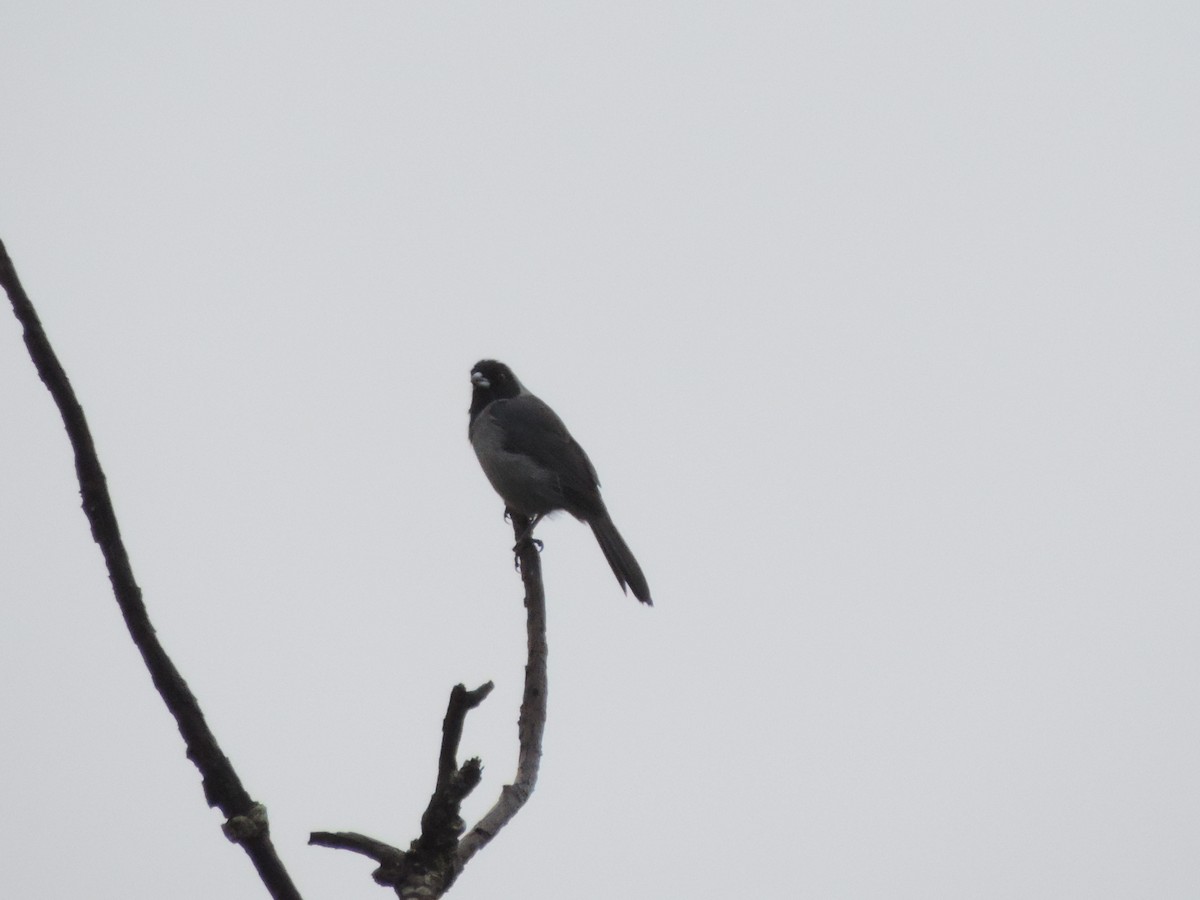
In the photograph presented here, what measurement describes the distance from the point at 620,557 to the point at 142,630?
230 inches

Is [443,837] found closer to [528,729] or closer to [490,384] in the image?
[528,729]

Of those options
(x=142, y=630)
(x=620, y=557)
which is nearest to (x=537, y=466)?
(x=620, y=557)

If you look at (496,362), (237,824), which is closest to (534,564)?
(237,824)

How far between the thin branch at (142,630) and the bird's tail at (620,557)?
5355 mm

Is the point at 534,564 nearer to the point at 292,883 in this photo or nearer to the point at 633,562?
the point at 292,883

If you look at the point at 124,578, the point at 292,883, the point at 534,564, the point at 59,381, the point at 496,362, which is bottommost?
the point at 292,883

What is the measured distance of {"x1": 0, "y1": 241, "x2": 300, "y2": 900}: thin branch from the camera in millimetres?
1631

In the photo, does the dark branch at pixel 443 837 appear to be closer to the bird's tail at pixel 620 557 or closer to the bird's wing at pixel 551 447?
the bird's tail at pixel 620 557

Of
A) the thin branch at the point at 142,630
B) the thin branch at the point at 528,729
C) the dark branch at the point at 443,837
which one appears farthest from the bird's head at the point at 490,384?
the thin branch at the point at 142,630

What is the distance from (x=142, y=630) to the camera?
1.72 metres

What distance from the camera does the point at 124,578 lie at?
67.4 inches

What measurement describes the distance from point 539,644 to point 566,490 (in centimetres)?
498

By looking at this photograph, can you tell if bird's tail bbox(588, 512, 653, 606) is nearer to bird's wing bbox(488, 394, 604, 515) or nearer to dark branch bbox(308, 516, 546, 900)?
bird's wing bbox(488, 394, 604, 515)

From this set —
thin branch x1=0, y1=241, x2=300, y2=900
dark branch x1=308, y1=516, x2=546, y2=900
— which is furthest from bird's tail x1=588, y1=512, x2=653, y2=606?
thin branch x1=0, y1=241, x2=300, y2=900
